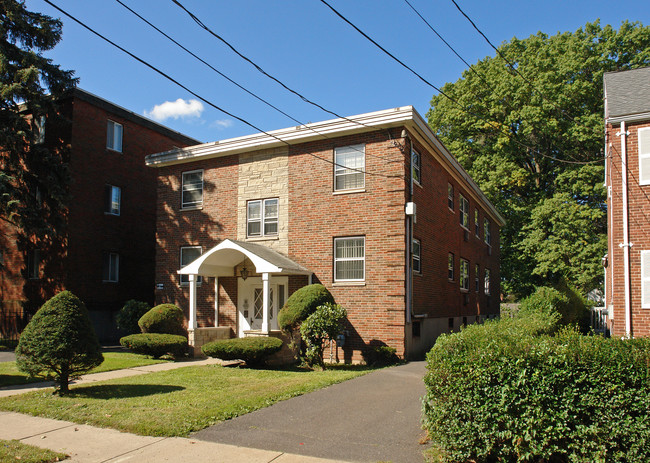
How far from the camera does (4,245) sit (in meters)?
22.6

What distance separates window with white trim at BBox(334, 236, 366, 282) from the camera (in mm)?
16125

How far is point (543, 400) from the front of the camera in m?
5.38

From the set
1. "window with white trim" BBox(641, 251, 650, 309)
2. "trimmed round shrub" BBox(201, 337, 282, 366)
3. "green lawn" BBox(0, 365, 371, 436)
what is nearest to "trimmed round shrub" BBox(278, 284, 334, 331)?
"trimmed round shrub" BBox(201, 337, 282, 366)

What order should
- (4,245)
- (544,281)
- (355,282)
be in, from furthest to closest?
(544,281)
(4,245)
(355,282)

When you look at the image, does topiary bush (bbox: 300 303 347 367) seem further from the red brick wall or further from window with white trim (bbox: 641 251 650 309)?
window with white trim (bbox: 641 251 650 309)

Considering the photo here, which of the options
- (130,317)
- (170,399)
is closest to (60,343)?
(170,399)

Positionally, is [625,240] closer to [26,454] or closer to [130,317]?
[26,454]

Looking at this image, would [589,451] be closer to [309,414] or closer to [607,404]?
[607,404]

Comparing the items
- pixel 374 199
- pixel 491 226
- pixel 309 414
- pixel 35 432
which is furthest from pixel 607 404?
pixel 491 226

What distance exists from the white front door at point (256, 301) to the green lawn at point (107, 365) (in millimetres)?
3465

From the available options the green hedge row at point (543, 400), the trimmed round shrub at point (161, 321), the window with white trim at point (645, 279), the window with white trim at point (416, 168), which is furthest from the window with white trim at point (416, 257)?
the green hedge row at point (543, 400)

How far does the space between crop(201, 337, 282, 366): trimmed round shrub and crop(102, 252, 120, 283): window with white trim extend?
1060 centimetres

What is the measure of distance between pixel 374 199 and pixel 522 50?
2055cm

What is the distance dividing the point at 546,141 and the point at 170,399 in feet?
86.2
